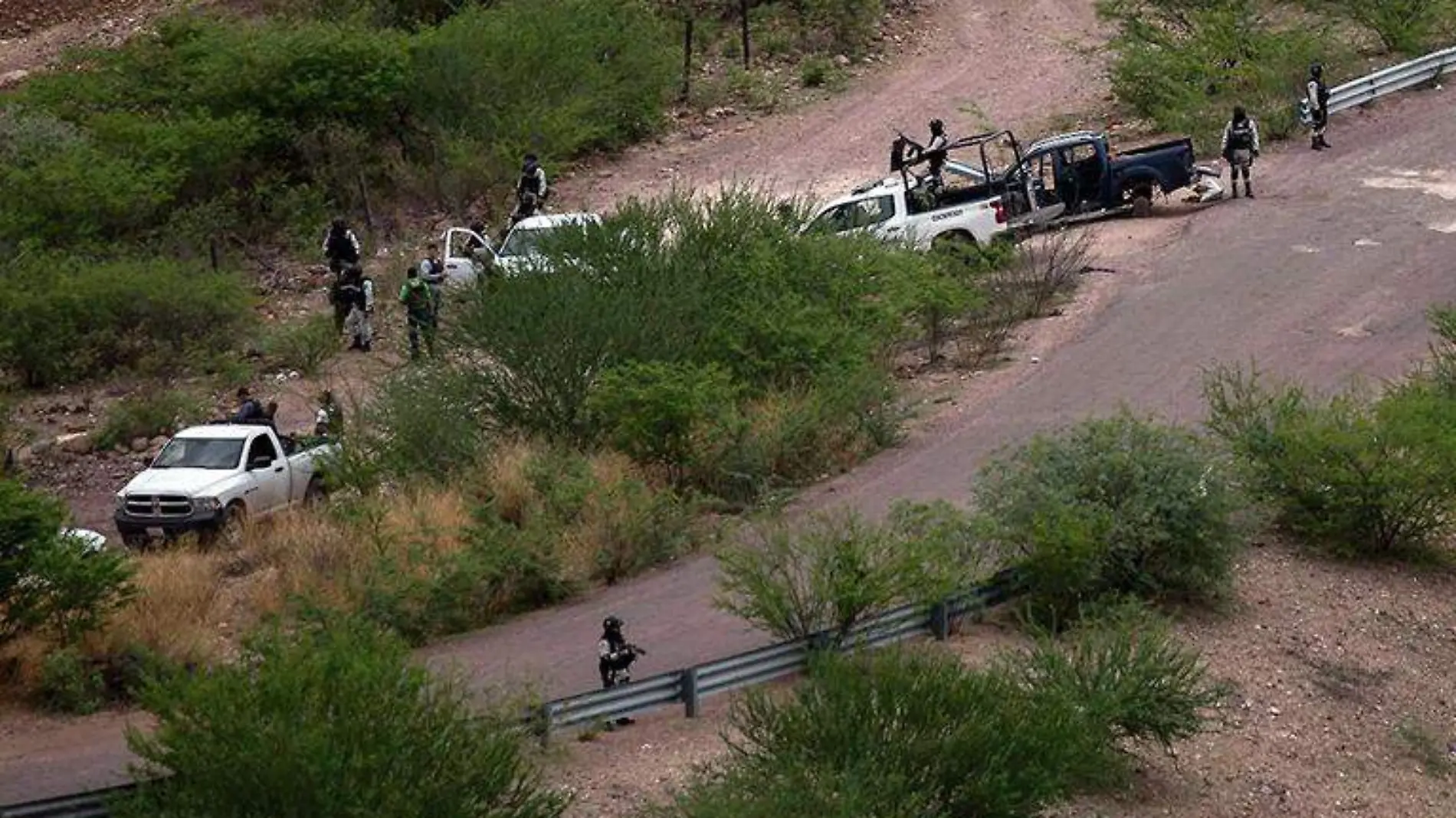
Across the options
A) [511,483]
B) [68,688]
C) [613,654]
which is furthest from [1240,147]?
[68,688]

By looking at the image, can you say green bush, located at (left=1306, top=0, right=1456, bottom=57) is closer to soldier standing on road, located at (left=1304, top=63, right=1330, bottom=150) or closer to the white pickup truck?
Answer: soldier standing on road, located at (left=1304, top=63, right=1330, bottom=150)

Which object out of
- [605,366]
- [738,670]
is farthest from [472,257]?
[738,670]

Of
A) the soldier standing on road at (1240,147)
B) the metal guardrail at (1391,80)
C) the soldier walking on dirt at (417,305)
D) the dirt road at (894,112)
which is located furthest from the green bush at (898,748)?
the metal guardrail at (1391,80)

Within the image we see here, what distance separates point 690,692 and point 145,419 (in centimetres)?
1411

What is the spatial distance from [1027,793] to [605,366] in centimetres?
1191

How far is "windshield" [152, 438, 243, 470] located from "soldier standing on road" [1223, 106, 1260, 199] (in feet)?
51.2

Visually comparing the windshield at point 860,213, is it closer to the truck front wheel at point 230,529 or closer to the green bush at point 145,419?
the green bush at point 145,419

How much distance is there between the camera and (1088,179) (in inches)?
1438

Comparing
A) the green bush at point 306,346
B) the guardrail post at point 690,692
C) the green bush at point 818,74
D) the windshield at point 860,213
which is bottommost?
the guardrail post at point 690,692

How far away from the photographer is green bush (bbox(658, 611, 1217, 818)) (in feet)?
56.1

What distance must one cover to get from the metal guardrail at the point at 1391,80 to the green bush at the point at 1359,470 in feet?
49.5

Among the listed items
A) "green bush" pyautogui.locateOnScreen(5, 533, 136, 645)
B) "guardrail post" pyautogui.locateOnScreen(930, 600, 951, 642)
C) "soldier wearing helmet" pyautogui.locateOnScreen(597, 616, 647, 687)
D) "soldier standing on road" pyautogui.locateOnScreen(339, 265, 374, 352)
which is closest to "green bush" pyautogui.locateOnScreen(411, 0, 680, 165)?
"soldier standing on road" pyautogui.locateOnScreen(339, 265, 374, 352)

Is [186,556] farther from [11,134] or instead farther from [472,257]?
[11,134]

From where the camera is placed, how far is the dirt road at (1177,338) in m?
22.4
